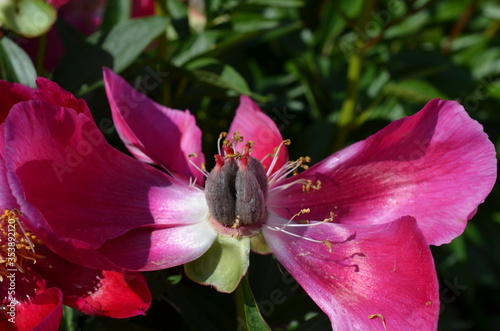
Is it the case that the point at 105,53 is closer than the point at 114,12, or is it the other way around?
the point at 105,53

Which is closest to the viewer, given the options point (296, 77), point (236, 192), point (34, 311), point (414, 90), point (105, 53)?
point (34, 311)

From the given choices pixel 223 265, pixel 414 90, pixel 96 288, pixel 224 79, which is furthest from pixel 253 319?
pixel 414 90

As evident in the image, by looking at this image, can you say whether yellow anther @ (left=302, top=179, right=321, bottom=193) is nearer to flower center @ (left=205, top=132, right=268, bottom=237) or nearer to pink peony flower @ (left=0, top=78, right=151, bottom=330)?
flower center @ (left=205, top=132, right=268, bottom=237)

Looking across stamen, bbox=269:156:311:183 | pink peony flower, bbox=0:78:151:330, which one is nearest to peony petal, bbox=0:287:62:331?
pink peony flower, bbox=0:78:151:330

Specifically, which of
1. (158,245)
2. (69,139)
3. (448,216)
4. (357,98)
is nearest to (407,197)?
(448,216)

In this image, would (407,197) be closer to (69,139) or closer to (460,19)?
(69,139)

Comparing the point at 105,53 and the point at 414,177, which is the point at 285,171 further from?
the point at 105,53
